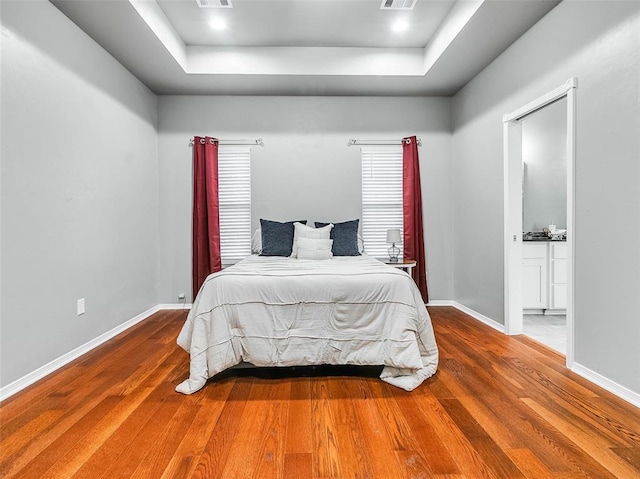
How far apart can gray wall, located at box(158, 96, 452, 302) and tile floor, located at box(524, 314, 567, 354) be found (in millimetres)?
1064

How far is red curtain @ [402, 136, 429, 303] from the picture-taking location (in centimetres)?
452

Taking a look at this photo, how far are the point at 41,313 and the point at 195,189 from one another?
2.29 metres

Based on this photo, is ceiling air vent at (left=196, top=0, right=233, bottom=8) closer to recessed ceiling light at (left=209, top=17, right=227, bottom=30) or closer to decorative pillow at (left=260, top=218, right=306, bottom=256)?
recessed ceiling light at (left=209, top=17, right=227, bottom=30)

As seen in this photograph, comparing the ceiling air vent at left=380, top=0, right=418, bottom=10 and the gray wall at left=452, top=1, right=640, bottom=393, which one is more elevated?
the ceiling air vent at left=380, top=0, right=418, bottom=10

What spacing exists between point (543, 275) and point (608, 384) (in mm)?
2041

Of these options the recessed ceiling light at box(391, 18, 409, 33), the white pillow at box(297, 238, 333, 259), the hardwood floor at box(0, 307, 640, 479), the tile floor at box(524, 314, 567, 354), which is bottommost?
the tile floor at box(524, 314, 567, 354)

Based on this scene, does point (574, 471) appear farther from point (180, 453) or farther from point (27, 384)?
point (27, 384)

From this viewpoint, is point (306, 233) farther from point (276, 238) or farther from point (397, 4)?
point (397, 4)

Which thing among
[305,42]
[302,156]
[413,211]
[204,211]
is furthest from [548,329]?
[204,211]

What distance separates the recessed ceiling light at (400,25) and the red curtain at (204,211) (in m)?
2.50

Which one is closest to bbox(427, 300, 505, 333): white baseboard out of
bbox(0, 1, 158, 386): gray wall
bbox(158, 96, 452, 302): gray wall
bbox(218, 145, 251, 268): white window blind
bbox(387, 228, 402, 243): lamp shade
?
bbox(158, 96, 452, 302): gray wall

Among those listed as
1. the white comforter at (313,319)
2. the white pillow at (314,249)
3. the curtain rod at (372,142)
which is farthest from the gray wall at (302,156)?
the white comforter at (313,319)

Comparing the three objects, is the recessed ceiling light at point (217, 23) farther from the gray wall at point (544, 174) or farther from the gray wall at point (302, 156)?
the gray wall at point (544, 174)

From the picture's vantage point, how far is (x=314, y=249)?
3701 mm
